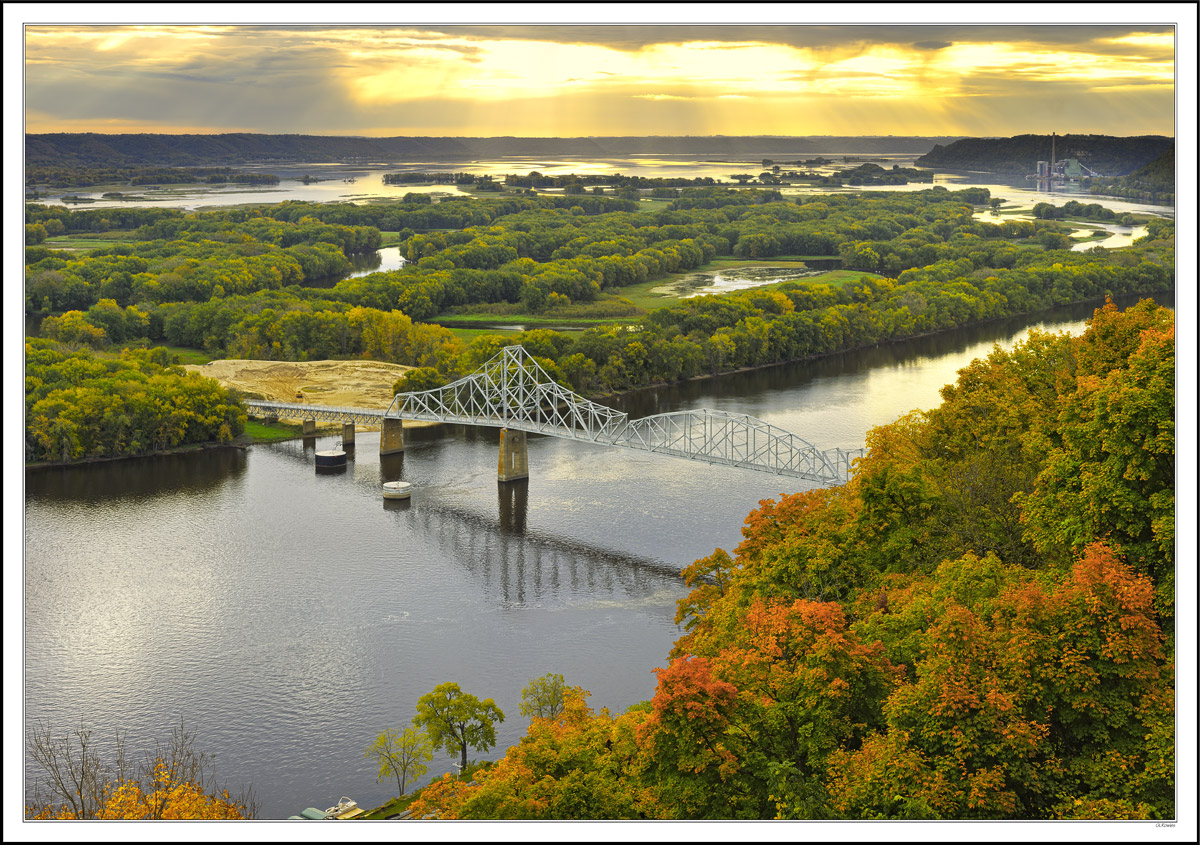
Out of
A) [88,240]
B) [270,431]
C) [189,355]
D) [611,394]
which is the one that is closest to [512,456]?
[270,431]

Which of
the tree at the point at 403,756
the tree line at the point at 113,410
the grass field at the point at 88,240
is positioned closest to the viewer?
the tree at the point at 403,756

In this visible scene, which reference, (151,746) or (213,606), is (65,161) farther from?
(151,746)

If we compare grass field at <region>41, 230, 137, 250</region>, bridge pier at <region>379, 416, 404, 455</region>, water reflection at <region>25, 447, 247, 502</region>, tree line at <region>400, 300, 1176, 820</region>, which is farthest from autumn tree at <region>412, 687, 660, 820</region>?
grass field at <region>41, 230, 137, 250</region>

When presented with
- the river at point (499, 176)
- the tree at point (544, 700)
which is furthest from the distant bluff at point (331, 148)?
the tree at point (544, 700)

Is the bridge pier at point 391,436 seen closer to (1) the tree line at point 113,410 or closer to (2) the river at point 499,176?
(1) the tree line at point 113,410

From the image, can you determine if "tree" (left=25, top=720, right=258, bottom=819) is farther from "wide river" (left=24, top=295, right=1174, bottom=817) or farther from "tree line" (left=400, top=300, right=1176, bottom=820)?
"tree line" (left=400, top=300, right=1176, bottom=820)

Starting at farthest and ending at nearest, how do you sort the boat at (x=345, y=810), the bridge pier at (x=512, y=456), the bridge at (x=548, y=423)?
the bridge pier at (x=512, y=456), the bridge at (x=548, y=423), the boat at (x=345, y=810)
